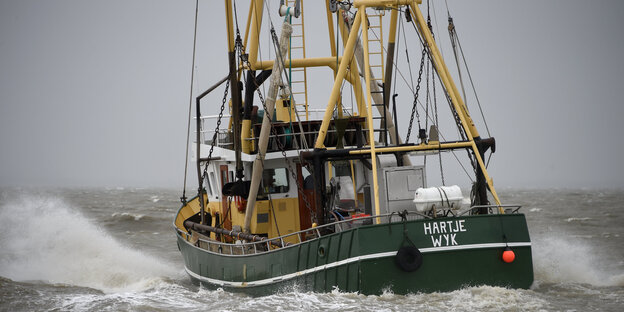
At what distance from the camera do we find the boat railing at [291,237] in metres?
12.5

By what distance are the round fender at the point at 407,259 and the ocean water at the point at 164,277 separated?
503 millimetres

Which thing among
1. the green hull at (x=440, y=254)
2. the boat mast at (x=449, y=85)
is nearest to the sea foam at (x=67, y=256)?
the green hull at (x=440, y=254)

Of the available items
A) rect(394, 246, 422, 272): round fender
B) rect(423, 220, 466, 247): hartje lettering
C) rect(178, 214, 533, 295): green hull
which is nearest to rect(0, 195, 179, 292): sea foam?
rect(178, 214, 533, 295): green hull

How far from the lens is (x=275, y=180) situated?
1656 cm

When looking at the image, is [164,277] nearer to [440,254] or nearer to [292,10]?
[292,10]

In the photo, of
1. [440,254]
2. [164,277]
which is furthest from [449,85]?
[164,277]

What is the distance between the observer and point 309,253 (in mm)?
12977

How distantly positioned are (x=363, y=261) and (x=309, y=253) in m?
1.33

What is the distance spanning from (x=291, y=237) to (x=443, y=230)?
4950 millimetres

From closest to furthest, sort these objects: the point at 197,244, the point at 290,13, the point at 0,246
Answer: the point at 290,13, the point at 197,244, the point at 0,246

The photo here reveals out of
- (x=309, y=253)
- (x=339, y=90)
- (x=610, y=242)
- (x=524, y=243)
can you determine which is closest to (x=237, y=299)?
(x=309, y=253)

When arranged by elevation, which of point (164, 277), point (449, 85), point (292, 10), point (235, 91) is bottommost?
point (164, 277)

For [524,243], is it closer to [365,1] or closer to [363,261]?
[363,261]

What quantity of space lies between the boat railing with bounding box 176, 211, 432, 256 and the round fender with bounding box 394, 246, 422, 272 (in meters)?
0.57
